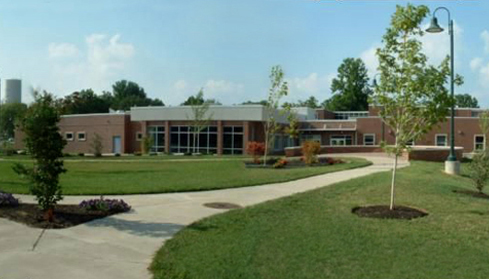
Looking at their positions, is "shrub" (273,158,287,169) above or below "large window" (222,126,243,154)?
below

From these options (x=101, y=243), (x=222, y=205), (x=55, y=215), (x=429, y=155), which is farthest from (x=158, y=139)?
(x=101, y=243)

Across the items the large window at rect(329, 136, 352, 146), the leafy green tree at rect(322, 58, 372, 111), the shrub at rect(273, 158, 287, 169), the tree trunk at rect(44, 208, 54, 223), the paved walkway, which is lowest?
the paved walkway

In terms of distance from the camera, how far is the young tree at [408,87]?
404 inches

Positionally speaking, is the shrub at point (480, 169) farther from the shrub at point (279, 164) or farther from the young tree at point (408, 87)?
the shrub at point (279, 164)

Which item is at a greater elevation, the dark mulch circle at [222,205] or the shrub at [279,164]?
the shrub at [279,164]

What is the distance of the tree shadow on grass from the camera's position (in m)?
8.49

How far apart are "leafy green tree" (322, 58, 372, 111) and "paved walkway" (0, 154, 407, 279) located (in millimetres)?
82089

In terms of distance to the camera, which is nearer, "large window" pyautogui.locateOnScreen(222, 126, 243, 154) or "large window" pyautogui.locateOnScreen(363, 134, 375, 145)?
"large window" pyautogui.locateOnScreen(222, 126, 243, 154)

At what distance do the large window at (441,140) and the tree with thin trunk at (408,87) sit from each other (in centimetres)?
3905

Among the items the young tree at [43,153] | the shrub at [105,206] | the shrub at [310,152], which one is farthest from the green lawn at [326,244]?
the shrub at [310,152]

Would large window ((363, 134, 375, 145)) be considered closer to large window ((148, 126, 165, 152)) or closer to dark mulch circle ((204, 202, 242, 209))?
large window ((148, 126, 165, 152))

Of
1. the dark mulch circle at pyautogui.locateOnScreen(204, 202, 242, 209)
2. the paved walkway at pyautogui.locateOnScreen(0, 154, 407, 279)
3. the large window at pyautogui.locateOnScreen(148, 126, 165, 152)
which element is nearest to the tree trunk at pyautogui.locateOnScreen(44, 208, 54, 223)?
the paved walkway at pyautogui.locateOnScreen(0, 154, 407, 279)

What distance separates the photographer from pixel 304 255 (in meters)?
6.96

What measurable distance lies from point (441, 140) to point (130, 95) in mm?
94968
